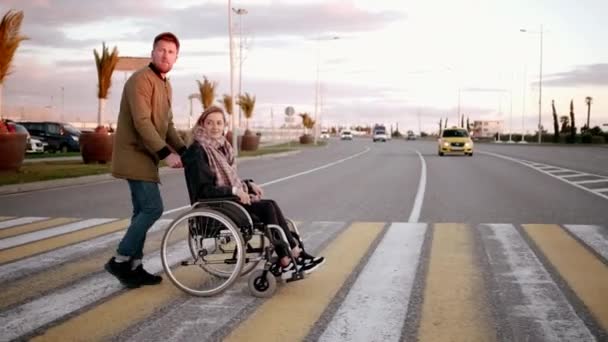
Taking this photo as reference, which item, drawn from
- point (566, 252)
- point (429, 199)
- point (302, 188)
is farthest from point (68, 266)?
point (302, 188)

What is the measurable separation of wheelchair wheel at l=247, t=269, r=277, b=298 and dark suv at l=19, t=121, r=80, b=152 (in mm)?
32544

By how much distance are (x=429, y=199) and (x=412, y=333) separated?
899cm

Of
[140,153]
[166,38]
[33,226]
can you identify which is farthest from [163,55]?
[33,226]

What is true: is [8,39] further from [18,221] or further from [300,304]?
[300,304]

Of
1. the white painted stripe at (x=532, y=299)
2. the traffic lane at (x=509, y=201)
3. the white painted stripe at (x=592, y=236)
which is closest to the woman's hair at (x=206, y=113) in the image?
the white painted stripe at (x=532, y=299)

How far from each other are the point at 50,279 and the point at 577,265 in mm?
4778

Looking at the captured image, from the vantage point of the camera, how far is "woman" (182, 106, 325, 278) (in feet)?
17.5

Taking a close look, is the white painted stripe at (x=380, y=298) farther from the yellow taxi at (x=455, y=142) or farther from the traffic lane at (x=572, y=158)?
the yellow taxi at (x=455, y=142)

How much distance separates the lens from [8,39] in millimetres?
18094

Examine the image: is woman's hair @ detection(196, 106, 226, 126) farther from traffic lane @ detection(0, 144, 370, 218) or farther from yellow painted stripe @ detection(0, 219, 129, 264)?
traffic lane @ detection(0, 144, 370, 218)

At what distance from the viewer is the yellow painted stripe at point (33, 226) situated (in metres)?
8.52

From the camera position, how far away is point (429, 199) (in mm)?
13102

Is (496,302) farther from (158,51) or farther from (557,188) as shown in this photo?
(557,188)

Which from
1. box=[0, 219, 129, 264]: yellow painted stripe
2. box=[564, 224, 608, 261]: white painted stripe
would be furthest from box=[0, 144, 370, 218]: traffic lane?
box=[564, 224, 608, 261]: white painted stripe
